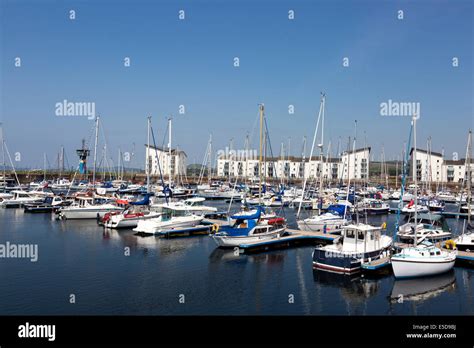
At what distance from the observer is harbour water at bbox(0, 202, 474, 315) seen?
23047 mm

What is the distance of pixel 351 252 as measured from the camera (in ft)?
97.8

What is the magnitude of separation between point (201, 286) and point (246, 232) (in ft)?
35.7

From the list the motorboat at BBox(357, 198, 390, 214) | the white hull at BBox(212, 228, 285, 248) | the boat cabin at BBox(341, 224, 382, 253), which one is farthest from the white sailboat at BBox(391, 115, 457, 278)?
the motorboat at BBox(357, 198, 390, 214)

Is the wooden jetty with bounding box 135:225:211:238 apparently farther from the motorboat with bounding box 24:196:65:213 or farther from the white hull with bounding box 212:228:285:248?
the motorboat with bounding box 24:196:65:213

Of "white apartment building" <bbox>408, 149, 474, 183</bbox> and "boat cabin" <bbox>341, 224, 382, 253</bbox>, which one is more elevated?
"white apartment building" <bbox>408, 149, 474, 183</bbox>

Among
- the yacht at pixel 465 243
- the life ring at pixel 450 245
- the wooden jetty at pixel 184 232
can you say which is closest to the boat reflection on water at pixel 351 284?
the life ring at pixel 450 245

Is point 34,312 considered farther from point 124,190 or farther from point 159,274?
point 124,190

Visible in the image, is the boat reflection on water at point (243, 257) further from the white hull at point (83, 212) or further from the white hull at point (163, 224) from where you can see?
the white hull at point (83, 212)

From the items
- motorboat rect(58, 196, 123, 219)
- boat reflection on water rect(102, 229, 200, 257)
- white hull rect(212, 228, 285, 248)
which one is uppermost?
motorboat rect(58, 196, 123, 219)

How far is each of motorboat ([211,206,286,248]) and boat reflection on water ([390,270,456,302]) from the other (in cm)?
1320

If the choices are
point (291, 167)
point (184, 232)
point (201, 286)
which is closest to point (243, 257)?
point (201, 286)

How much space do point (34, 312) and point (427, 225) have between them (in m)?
36.7

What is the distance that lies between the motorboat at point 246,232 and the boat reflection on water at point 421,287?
43.3 ft

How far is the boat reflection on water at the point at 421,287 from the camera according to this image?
25000 mm
